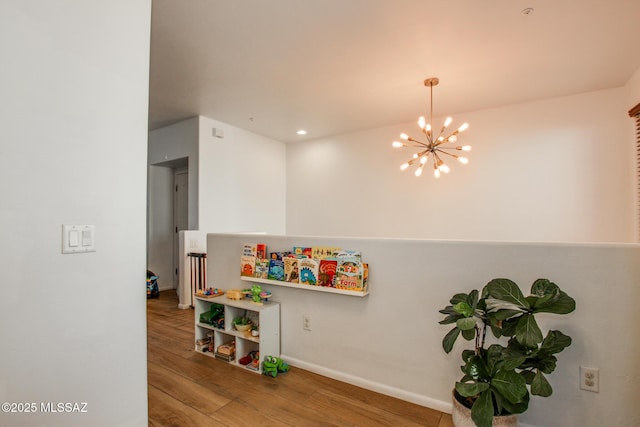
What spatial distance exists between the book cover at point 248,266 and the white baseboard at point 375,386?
79 cm

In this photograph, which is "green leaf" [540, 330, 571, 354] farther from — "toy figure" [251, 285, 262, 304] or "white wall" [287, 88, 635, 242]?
"white wall" [287, 88, 635, 242]

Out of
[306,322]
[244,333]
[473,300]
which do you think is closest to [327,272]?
[306,322]

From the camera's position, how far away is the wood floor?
1930 mm

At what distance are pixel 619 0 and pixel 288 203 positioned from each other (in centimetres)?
496

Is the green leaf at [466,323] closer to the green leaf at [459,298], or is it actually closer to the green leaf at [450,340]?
the green leaf at [450,340]

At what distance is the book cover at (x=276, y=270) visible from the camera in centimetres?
267

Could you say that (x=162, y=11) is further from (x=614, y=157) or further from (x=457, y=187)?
(x=614, y=157)

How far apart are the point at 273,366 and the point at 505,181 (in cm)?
375

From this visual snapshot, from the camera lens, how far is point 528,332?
1472mm

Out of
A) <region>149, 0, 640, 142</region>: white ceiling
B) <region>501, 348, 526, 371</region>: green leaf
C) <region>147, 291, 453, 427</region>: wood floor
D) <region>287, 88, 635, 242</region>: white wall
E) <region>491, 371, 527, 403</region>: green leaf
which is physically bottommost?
<region>147, 291, 453, 427</region>: wood floor

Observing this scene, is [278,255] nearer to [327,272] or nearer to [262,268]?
[262,268]

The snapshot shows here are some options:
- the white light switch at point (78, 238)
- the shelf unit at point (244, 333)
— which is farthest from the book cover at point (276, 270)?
the white light switch at point (78, 238)

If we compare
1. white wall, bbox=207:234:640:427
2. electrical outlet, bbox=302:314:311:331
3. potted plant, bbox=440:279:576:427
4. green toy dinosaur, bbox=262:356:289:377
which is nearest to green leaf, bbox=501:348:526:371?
potted plant, bbox=440:279:576:427

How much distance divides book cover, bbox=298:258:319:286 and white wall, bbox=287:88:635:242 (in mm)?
2800
